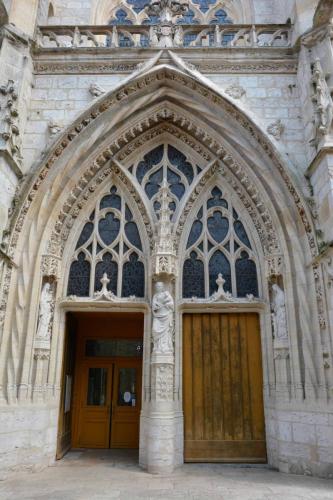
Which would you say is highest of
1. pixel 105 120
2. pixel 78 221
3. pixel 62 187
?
pixel 105 120

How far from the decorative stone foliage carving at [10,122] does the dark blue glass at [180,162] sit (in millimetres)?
2742

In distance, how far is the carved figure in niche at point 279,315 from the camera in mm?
6102

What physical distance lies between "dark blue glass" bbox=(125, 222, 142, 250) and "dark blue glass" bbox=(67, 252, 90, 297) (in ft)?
2.84

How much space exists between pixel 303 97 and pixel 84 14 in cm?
581

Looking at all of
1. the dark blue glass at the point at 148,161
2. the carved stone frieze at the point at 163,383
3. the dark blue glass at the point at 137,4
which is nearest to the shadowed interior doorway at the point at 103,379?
the carved stone frieze at the point at 163,383

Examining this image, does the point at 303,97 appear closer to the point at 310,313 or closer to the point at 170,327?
the point at 310,313

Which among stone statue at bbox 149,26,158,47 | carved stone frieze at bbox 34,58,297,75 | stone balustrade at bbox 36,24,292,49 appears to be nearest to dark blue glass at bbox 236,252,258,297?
carved stone frieze at bbox 34,58,297,75

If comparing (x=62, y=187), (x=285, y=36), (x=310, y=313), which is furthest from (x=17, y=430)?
(x=285, y=36)

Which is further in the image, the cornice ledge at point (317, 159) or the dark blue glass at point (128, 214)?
the dark blue glass at point (128, 214)

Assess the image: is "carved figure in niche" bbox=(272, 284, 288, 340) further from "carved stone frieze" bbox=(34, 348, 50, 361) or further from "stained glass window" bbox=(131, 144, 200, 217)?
"carved stone frieze" bbox=(34, 348, 50, 361)

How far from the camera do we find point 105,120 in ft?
23.4

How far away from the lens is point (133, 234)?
283 inches

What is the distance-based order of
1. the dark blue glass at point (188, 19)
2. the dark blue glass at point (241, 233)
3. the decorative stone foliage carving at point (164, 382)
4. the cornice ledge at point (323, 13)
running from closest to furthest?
the decorative stone foliage carving at point (164, 382), the cornice ledge at point (323, 13), the dark blue glass at point (241, 233), the dark blue glass at point (188, 19)

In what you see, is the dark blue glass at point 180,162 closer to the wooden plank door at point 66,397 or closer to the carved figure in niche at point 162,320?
the carved figure in niche at point 162,320
